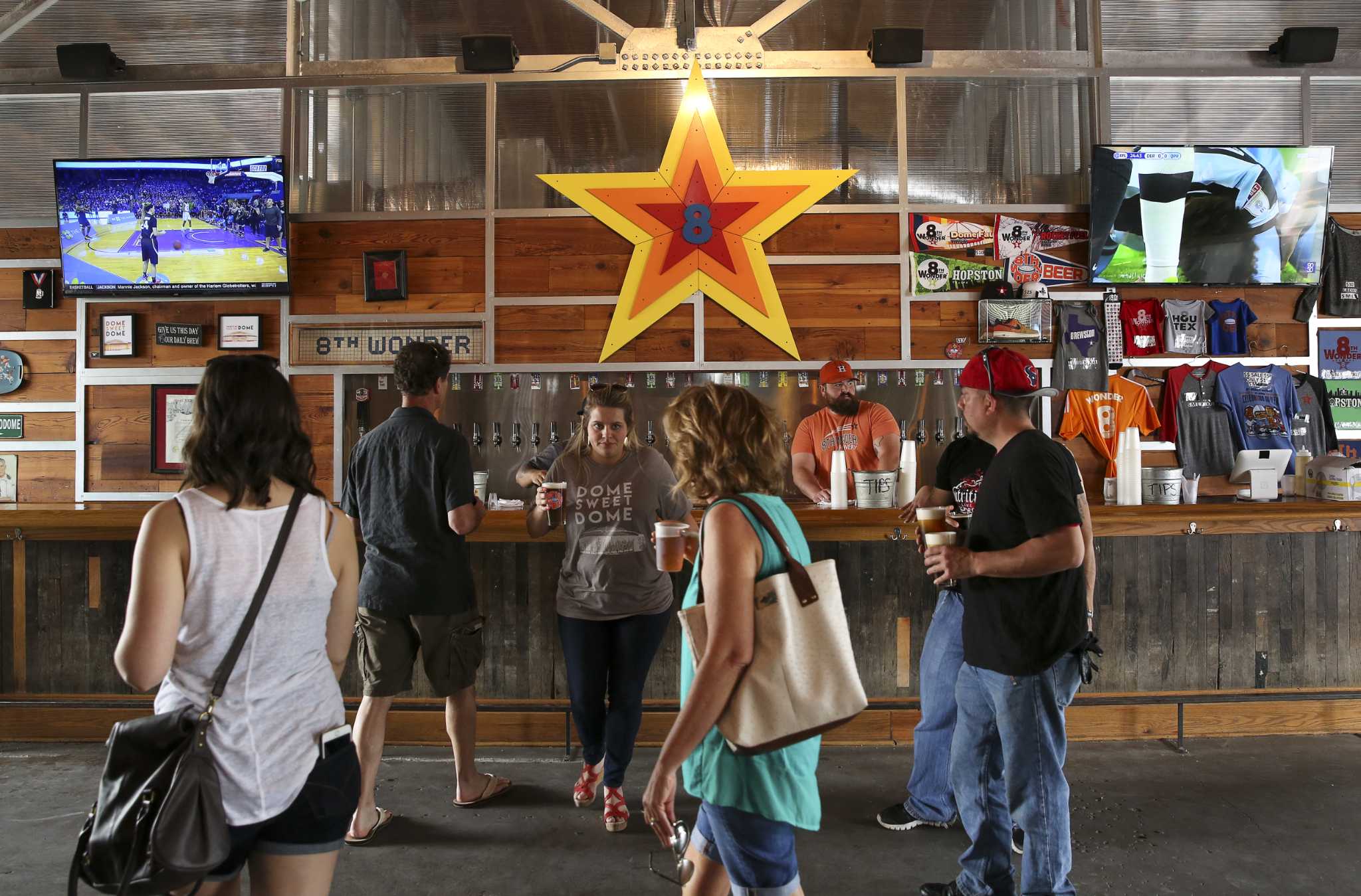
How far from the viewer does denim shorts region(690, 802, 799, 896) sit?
169 centimetres

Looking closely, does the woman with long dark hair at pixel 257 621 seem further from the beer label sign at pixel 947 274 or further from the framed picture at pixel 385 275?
the beer label sign at pixel 947 274

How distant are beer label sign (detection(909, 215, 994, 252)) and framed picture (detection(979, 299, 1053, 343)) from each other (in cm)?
41

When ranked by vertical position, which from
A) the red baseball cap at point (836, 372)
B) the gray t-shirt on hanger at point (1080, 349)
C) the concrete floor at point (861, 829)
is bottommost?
the concrete floor at point (861, 829)

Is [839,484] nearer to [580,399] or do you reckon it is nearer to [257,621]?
[580,399]

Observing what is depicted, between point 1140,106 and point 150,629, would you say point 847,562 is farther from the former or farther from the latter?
point 1140,106

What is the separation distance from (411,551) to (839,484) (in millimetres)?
2178

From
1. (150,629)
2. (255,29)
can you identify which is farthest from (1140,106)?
(150,629)

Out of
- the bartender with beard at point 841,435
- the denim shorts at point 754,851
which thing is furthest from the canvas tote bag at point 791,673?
the bartender with beard at point 841,435

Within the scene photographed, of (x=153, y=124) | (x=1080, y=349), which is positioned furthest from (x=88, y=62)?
(x=1080, y=349)

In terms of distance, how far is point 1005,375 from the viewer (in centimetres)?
250

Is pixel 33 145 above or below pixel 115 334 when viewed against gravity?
above

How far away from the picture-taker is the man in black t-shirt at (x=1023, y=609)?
7.75 ft

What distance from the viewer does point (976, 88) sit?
579 cm

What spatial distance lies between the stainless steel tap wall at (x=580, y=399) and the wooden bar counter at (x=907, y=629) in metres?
1.49
